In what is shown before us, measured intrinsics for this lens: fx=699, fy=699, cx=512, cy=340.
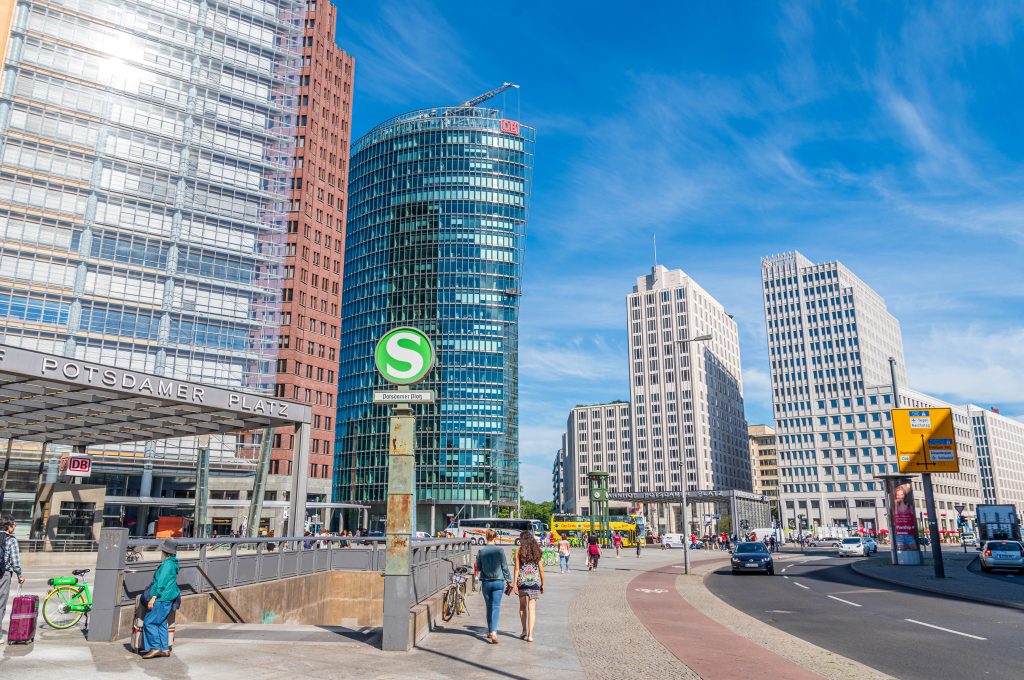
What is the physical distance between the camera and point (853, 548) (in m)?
54.0

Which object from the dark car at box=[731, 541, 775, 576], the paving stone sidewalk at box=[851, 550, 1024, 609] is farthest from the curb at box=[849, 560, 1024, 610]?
the dark car at box=[731, 541, 775, 576]

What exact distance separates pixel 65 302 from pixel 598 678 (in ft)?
200

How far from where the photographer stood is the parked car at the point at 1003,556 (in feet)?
112

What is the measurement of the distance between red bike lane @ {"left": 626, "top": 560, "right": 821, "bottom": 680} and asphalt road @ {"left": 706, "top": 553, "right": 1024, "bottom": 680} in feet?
4.92

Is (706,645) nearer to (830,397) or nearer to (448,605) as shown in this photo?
(448,605)

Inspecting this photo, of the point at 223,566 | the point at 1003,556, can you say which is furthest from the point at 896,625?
the point at 1003,556

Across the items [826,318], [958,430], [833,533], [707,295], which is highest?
[707,295]

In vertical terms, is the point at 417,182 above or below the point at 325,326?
above

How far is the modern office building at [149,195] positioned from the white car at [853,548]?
52101mm

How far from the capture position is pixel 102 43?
6103 centimetres

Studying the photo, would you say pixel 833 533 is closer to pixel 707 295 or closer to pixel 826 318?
pixel 826 318

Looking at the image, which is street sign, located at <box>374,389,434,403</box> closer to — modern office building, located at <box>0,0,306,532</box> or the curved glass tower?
modern office building, located at <box>0,0,306,532</box>

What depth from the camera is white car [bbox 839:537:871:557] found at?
53719mm

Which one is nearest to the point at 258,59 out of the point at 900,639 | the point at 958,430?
the point at 900,639
